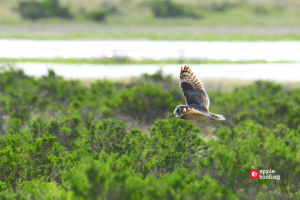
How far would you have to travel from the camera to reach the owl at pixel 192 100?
6.99 metres

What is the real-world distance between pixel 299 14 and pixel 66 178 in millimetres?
36298

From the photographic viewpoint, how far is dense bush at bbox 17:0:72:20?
120 feet

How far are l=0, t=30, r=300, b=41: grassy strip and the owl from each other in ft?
77.6

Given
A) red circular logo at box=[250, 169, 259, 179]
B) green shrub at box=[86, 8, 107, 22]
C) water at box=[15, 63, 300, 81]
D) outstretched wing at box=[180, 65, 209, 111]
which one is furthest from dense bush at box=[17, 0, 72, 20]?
red circular logo at box=[250, 169, 259, 179]

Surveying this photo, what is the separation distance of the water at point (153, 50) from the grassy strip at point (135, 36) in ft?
1.61

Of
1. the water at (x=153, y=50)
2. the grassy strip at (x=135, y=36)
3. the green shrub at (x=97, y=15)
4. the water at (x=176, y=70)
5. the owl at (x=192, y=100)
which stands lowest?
the water at (x=176, y=70)

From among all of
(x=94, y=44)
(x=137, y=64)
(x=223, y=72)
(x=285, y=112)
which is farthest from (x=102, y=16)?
(x=285, y=112)

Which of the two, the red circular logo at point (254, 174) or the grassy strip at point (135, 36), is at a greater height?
the grassy strip at point (135, 36)

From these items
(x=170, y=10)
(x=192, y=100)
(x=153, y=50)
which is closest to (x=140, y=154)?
(x=192, y=100)

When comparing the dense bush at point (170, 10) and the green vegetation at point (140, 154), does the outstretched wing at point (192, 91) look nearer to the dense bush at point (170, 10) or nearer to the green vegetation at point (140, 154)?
the green vegetation at point (140, 154)

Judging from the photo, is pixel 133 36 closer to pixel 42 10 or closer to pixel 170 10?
pixel 170 10

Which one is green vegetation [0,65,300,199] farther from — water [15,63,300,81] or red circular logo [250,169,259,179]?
water [15,63,300,81]

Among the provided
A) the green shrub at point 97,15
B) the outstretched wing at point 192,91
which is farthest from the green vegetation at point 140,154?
the green shrub at point 97,15

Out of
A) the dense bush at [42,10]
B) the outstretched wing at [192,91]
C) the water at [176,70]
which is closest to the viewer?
the outstretched wing at [192,91]
